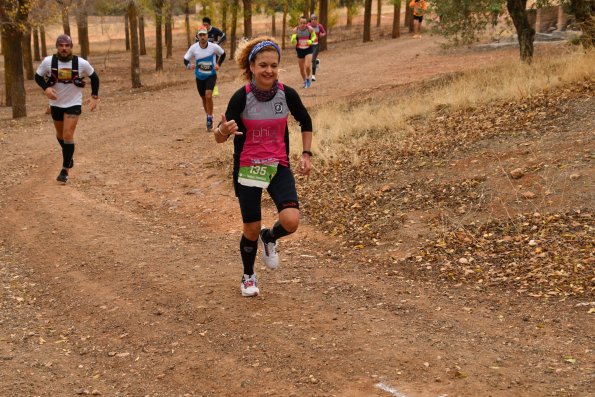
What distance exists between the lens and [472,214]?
756 centimetres

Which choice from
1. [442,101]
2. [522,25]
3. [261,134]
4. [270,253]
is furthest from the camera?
[522,25]

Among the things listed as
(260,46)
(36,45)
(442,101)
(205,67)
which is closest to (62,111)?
(205,67)

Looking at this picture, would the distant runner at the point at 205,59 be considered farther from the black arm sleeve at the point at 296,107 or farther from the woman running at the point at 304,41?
the black arm sleeve at the point at 296,107

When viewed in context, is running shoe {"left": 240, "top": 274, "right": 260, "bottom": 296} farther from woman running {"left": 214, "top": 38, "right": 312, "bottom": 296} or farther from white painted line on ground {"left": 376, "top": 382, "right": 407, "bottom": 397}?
white painted line on ground {"left": 376, "top": 382, "right": 407, "bottom": 397}

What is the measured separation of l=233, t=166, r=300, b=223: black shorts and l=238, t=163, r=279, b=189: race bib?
0.06 meters

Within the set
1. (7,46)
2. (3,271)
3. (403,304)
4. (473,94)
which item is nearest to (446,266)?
(403,304)

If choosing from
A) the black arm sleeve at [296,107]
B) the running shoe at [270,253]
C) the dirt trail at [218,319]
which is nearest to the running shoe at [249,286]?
the dirt trail at [218,319]

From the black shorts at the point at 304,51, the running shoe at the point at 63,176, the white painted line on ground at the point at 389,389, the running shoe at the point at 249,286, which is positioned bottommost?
the running shoe at the point at 63,176

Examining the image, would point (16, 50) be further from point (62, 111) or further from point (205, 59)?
point (62, 111)

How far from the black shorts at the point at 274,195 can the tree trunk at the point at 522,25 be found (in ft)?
35.8

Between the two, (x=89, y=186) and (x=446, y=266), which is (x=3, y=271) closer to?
(x=89, y=186)

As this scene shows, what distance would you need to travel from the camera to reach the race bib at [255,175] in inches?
225

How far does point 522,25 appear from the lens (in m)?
15.5

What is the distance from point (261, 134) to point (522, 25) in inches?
455
